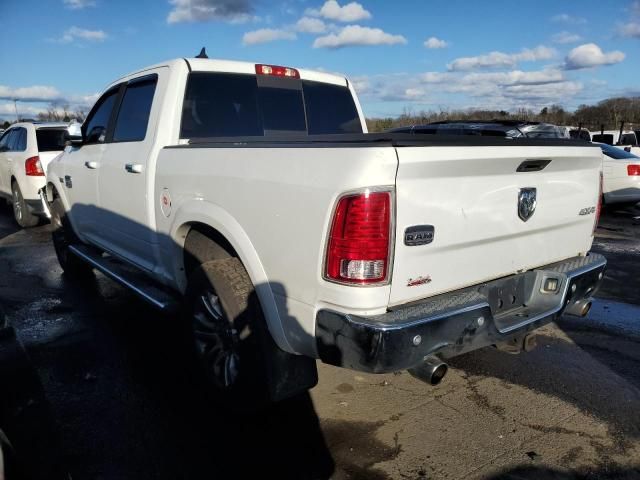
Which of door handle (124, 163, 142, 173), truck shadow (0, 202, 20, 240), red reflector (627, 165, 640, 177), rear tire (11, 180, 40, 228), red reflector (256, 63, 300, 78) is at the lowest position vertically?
truck shadow (0, 202, 20, 240)

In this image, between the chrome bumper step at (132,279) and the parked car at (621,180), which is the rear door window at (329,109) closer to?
the chrome bumper step at (132,279)

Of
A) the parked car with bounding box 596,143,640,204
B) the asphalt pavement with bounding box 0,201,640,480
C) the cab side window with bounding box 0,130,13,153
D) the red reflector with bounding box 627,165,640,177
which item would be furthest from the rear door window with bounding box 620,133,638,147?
the cab side window with bounding box 0,130,13,153

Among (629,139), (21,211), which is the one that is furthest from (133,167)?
(629,139)

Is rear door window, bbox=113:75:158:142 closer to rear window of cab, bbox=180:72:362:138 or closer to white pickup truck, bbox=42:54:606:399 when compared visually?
white pickup truck, bbox=42:54:606:399

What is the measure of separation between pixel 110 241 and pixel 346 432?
2.92m

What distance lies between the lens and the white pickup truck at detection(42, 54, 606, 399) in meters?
2.29

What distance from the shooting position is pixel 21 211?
944 centimetres

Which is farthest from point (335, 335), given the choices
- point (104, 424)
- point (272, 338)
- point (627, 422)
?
point (627, 422)

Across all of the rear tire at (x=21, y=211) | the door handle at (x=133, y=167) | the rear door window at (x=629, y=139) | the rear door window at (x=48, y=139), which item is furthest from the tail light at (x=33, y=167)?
the rear door window at (x=629, y=139)

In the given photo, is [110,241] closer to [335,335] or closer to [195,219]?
[195,219]

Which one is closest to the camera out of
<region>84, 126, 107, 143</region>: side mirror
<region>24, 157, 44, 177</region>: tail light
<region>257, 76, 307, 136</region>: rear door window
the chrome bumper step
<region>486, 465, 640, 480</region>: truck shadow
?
<region>486, 465, 640, 480</region>: truck shadow

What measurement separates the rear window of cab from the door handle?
0.41 metres

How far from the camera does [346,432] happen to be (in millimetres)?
3094

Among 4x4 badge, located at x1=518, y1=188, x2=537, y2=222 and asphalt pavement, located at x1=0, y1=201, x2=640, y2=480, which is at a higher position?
4x4 badge, located at x1=518, y1=188, x2=537, y2=222
